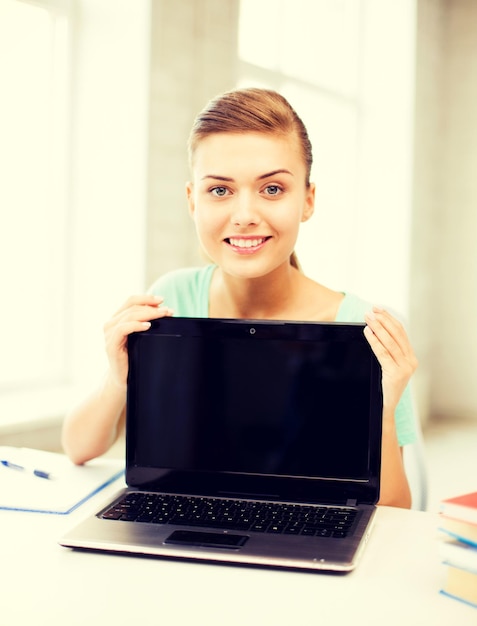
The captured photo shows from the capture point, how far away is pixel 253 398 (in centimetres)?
101

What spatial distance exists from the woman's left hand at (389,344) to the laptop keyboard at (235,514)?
0.19 metres

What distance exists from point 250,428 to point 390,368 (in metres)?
0.20

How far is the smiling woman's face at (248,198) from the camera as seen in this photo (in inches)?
45.7

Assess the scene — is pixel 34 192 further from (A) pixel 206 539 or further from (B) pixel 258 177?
(A) pixel 206 539

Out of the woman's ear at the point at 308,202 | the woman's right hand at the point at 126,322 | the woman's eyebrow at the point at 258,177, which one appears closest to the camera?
the woman's right hand at the point at 126,322

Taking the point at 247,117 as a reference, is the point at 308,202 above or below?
below

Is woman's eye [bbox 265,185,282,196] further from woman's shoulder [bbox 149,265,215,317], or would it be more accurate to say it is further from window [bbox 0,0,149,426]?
window [bbox 0,0,149,426]

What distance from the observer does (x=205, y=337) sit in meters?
1.03

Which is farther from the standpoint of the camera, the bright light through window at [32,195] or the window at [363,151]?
the window at [363,151]

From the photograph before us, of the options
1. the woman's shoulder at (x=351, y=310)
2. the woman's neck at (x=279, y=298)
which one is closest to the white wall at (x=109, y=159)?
the woman's neck at (x=279, y=298)

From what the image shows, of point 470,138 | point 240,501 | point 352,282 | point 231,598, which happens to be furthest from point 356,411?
point 470,138

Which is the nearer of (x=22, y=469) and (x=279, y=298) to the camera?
(x=22, y=469)

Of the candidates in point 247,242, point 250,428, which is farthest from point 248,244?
point 250,428

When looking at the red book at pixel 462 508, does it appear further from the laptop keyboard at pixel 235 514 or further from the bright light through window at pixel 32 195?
the bright light through window at pixel 32 195
